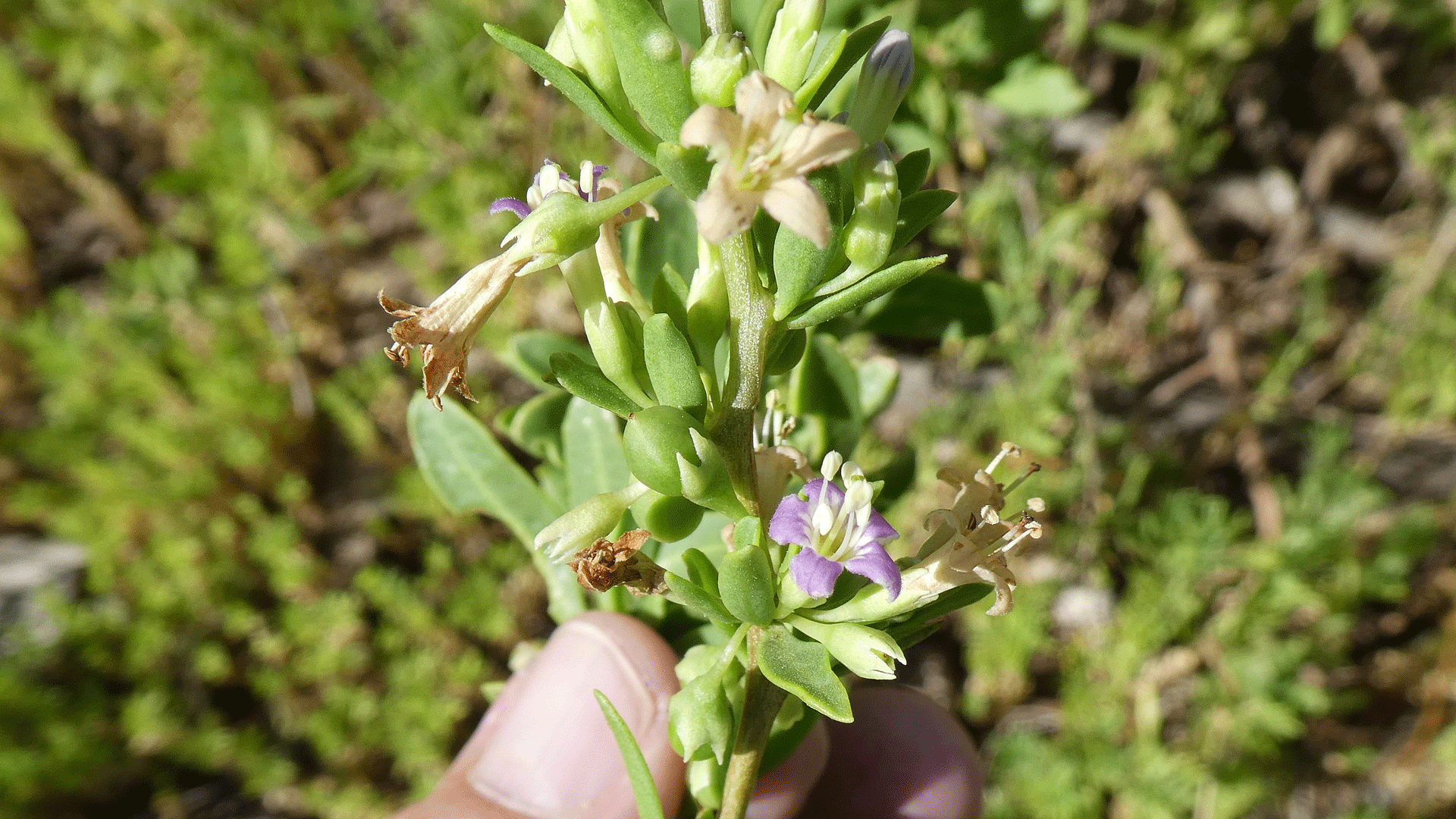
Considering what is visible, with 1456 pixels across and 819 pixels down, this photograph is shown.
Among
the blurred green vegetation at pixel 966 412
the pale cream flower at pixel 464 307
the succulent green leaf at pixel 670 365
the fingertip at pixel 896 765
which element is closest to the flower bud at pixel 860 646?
the succulent green leaf at pixel 670 365

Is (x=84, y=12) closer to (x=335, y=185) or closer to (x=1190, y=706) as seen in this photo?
(x=335, y=185)

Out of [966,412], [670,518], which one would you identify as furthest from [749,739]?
[966,412]

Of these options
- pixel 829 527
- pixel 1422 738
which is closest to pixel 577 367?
pixel 829 527

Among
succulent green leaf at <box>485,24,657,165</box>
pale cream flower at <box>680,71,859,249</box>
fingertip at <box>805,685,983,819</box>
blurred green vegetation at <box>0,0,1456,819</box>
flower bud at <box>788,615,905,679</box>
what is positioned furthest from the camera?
blurred green vegetation at <box>0,0,1456,819</box>

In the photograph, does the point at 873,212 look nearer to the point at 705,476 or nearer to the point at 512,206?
the point at 705,476

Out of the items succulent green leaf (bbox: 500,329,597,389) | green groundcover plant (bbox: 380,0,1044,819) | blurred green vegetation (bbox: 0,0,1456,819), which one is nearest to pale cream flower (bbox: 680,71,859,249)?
green groundcover plant (bbox: 380,0,1044,819)

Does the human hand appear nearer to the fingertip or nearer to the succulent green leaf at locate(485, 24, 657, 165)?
the fingertip
